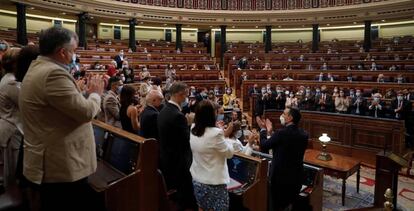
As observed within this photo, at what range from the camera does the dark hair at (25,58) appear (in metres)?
1.83

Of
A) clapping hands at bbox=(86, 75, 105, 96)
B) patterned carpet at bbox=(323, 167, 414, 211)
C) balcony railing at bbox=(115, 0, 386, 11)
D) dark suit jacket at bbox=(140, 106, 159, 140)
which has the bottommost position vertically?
patterned carpet at bbox=(323, 167, 414, 211)

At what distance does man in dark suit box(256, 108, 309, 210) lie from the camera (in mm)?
2746

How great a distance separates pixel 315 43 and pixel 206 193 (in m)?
14.3

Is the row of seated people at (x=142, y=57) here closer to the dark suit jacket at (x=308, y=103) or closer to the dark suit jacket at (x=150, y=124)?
the dark suit jacket at (x=308, y=103)

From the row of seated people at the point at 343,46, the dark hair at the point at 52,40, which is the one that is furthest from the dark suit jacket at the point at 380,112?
the dark hair at the point at 52,40

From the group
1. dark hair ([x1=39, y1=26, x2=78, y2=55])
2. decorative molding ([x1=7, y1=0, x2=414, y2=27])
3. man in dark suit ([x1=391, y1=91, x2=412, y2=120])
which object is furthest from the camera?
decorative molding ([x1=7, y1=0, x2=414, y2=27])

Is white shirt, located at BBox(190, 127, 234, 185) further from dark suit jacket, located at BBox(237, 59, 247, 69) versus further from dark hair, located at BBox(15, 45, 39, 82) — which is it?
dark suit jacket, located at BBox(237, 59, 247, 69)

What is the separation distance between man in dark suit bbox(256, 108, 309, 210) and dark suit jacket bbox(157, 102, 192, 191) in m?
0.91

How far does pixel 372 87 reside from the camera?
878cm

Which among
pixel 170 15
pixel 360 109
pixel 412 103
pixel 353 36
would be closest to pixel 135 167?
pixel 360 109

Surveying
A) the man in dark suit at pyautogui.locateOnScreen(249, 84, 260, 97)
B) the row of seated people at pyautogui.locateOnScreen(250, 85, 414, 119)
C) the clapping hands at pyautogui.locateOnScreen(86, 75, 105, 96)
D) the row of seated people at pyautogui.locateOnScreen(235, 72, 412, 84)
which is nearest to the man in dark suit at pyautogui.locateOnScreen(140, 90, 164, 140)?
the clapping hands at pyautogui.locateOnScreen(86, 75, 105, 96)

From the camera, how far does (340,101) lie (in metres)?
7.84

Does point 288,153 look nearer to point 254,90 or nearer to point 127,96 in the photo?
point 127,96

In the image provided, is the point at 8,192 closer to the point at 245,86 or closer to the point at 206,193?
the point at 206,193
